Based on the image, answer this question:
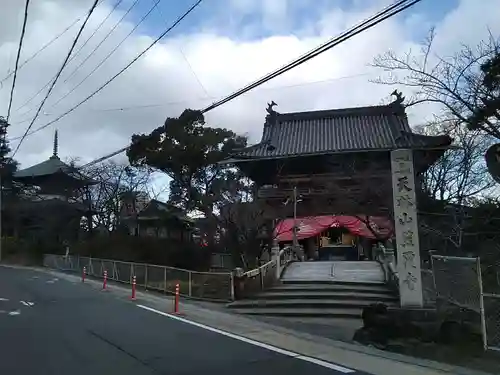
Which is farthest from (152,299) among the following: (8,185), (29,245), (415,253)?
(8,185)

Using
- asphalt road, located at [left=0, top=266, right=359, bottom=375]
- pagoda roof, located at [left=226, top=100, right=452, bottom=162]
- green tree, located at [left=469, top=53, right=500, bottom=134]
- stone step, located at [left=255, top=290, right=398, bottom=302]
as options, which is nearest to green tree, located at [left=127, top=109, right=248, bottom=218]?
pagoda roof, located at [left=226, top=100, right=452, bottom=162]

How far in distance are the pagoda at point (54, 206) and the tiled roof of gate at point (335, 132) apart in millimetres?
18816

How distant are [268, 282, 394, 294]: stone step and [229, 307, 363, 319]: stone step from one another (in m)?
2.15

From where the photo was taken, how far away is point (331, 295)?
1664 cm

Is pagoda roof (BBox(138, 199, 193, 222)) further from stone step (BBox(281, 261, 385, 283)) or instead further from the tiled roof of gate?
stone step (BBox(281, 261, 385, 283))

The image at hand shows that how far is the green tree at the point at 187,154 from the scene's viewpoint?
1591 inches

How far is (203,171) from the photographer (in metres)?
41.7

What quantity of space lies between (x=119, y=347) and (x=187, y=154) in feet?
103

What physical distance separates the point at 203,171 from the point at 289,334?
30.6m

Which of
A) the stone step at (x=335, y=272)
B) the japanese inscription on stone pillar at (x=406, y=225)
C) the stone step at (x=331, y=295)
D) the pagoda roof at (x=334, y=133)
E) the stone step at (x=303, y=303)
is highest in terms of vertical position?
the pagoda roof at (x=334, y=133)

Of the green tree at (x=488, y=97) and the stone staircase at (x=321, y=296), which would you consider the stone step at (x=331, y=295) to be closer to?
the stone staircase at (x=321, y=296)

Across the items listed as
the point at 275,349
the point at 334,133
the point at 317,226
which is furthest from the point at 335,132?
the point at 275,349

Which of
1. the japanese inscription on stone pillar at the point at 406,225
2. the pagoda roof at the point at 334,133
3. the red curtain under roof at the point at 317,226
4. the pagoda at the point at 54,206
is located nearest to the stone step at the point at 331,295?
the japanese inscription on stone pillar at the point at 406,225

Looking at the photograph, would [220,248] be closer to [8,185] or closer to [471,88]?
[471,88]
